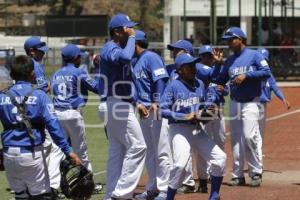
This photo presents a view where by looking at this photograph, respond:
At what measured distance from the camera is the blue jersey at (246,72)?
12.6 meters

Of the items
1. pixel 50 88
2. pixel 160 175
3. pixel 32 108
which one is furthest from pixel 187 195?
pixel 32 108

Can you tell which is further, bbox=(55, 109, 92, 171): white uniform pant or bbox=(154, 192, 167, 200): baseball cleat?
bbox=(55, 109, 92, 171): white uniform pant

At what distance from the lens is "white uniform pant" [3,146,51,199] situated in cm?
Answer: 832

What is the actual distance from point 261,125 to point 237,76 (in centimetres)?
126

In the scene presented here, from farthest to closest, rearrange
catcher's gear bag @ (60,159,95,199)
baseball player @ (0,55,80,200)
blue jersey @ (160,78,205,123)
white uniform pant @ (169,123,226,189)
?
blue jersey @ (160,78,205,123) → white uniform pant @ (169,123,226,189) → catcher's gear bag @ (60,159,95,199) → baseball player @ (0,55,80,200)

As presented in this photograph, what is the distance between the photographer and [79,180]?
31.3 ft

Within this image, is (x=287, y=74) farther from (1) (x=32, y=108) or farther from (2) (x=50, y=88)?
(1) (x=32, y=108)

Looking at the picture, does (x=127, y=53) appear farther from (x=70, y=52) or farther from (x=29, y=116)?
(x=70, y=52)

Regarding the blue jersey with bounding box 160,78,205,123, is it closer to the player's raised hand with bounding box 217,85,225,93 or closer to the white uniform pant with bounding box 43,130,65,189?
the white uniform pant with bounding box 43,130,65,189

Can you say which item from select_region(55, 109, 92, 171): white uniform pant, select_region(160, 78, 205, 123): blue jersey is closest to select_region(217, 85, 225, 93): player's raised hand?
select_region(55, 109, 92, 171): white uniform pant

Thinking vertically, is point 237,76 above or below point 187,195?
above

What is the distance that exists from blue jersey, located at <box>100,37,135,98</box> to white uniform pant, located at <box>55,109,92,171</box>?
2014 mm

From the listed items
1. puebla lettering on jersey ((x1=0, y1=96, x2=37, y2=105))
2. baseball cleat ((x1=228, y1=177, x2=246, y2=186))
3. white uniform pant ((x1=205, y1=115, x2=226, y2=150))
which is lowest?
baseball cleat ((x1=228, y1=177, x2=246, y2=186))

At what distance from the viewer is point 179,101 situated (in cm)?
1045
